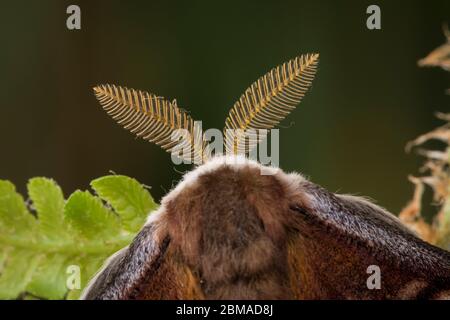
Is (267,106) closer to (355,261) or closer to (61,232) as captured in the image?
(355,261)

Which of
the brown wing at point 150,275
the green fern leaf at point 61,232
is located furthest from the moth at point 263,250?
the green fern leaf at point 61,232

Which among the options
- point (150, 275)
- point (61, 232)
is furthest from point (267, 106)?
point (61, 232)

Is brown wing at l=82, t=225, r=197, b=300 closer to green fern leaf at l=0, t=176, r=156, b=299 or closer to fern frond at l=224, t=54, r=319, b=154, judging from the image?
fern frond at l=224, t=54, r=319, b=154

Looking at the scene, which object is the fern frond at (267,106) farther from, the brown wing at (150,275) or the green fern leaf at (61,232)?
the green fern leaf at (61,232)
